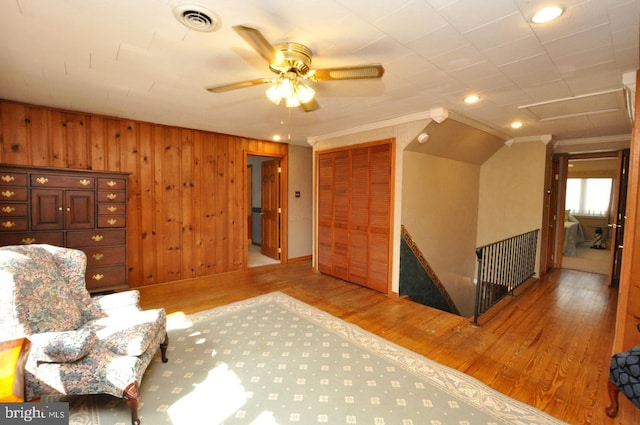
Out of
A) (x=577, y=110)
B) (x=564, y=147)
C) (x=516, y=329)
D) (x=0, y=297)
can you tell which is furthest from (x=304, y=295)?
(x=564, y=147)

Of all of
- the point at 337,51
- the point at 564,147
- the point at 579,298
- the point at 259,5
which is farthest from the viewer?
the point at 564,147

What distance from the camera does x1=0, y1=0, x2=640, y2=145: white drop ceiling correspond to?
1.60m

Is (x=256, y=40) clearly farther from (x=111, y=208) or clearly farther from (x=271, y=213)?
(x=271, y=213)

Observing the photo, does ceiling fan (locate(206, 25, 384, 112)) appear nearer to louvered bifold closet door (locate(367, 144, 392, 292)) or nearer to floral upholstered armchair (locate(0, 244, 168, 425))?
floral upholstered armchair (locate(0, 244, 168, 425))

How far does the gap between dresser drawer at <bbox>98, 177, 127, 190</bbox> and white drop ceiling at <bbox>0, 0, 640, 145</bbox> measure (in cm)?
89

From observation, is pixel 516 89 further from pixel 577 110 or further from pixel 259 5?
pixel 259 5

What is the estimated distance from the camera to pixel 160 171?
4281 millimetres

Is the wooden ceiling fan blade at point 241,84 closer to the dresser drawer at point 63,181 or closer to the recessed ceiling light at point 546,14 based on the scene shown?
the recessed ceiling light at point 546,14

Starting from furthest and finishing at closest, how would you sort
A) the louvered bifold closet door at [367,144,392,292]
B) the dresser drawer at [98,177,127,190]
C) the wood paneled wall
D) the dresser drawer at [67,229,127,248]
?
the louvered bifold closet door at [367,144,392,292] < the wood paneled wall < the dresser drawer at [98,177,127,190] < the dresser drawer at [67,229,127,248]

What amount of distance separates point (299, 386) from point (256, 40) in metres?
2.25

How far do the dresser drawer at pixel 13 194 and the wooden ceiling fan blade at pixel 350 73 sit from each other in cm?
326

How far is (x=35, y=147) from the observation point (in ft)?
11.2

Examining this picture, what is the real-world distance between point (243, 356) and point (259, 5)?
2.56 metres

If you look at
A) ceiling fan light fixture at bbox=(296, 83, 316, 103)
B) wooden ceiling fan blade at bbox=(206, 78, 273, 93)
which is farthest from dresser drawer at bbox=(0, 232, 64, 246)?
ceiling fan light fixture at bbox=(296, 83, 316, 103)
